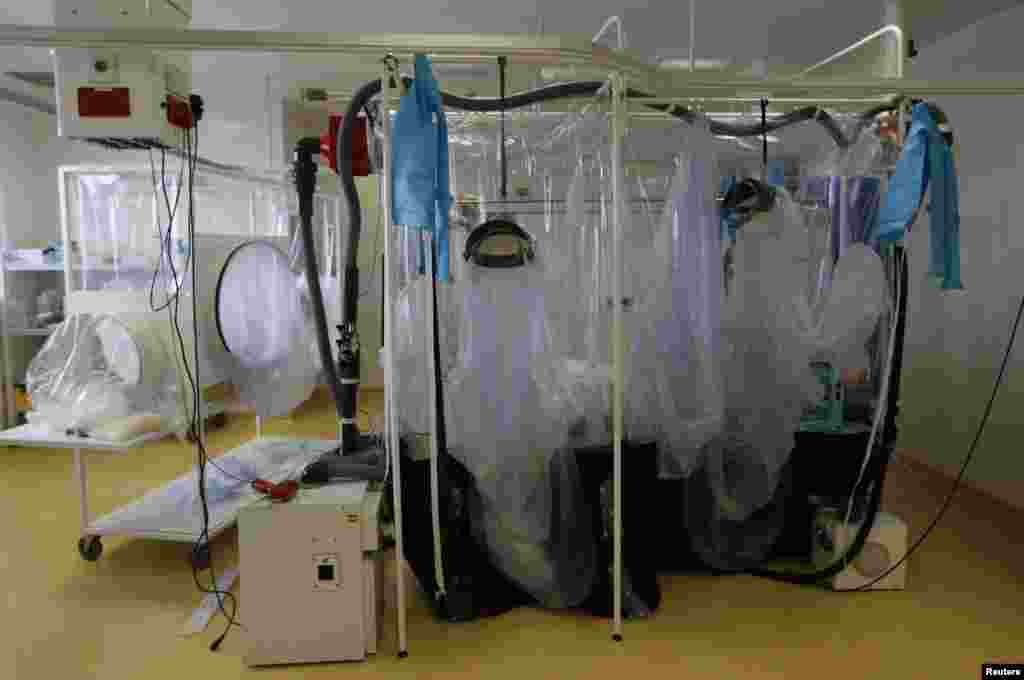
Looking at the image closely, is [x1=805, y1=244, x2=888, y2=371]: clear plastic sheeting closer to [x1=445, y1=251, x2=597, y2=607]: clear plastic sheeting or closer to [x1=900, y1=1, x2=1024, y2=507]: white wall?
[x1=445, y1=251, x2=597, y2=607]: clear plastic sheeting

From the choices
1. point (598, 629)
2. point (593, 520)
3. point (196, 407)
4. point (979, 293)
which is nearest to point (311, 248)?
point (196, 407)

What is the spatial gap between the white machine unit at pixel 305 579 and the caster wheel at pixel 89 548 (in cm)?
114

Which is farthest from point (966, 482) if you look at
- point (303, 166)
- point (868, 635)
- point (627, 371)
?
point (303, 166)

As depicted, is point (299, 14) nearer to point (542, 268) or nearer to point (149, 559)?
point (542, 268)

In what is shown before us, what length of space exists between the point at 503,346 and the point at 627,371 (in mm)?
489

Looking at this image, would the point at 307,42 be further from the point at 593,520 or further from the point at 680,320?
the point at 593,520

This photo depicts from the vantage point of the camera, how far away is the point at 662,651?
2059 mm

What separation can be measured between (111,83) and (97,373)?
1.30 meters

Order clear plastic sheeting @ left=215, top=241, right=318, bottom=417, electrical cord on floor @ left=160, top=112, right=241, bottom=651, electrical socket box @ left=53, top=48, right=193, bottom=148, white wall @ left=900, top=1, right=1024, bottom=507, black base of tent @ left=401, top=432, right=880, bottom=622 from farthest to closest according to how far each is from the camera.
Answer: white wall @ left=900, top=1, right=1024, bottom=507 < clear plastic sheeting @ left=215, top=241, right=318, bottom=417 < electrical cord on floor @ left=160, top=112, right=241, bottom=651 < black base of tent @ left=401, top=432, right=880, bottom=622 < electrical socket box @ left=53, top=48, right=193, bottom=148

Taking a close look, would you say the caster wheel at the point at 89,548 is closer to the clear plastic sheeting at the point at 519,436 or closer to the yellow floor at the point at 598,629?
the yellow floor at the point at 598,629

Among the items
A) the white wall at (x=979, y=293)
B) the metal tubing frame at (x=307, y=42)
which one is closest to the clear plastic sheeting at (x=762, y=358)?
the metal tubing frame at (x=307, y=42)

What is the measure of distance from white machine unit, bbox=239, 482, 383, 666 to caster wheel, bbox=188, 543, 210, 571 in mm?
728

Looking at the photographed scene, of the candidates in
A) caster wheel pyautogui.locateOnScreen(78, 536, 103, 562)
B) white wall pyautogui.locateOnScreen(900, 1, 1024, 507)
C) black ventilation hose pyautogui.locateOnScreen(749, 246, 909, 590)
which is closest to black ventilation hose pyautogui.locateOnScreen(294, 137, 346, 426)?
caster wheel pyautogui.locateOnScreen(78, 536, 103, 562)

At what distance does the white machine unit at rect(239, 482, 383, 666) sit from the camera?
195cm
